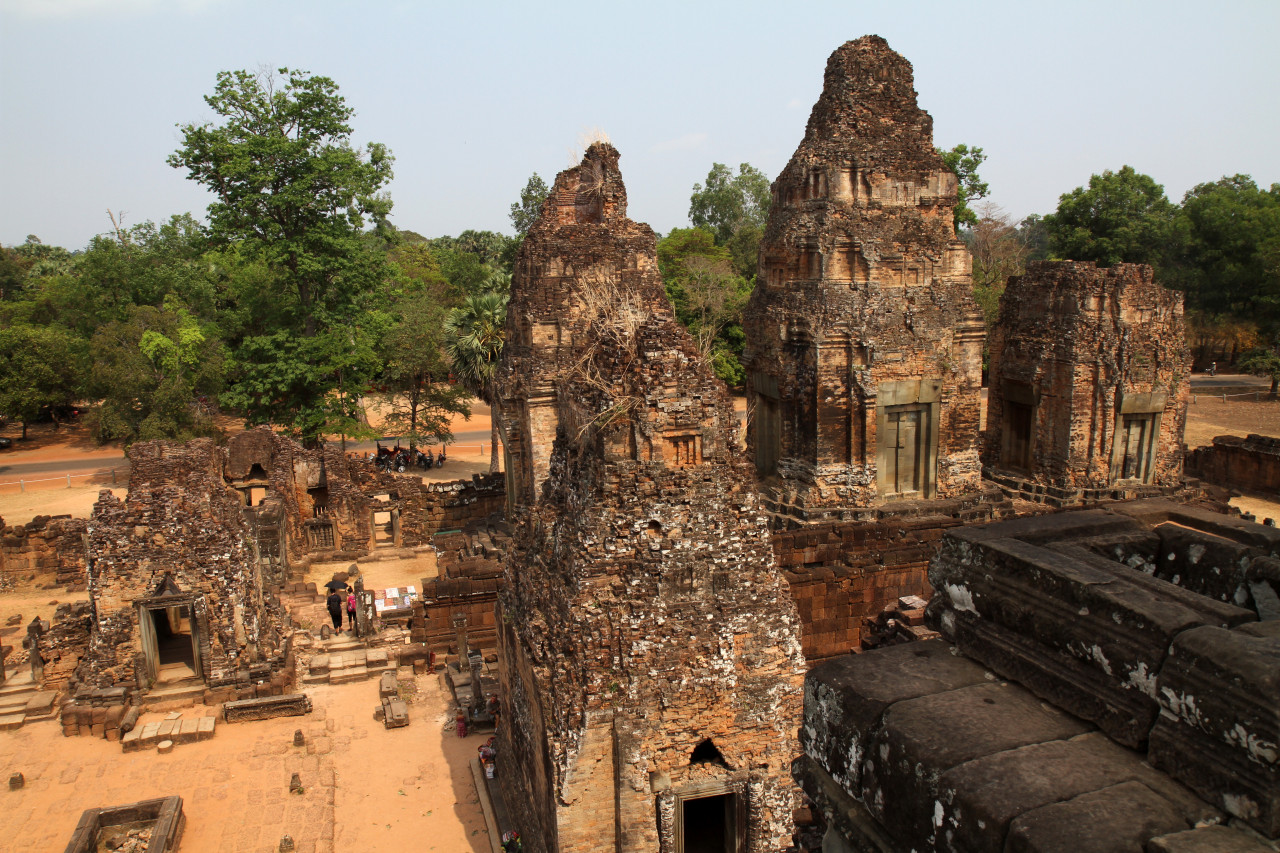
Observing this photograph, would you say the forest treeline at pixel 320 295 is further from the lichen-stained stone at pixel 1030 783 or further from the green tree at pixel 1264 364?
the lichen-stained stone at pixel 1030 783

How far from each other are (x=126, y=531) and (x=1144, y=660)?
14.0 metres

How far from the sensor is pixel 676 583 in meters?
6.86

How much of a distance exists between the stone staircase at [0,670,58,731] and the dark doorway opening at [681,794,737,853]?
35.6ft

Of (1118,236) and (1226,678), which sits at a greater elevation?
(1118,236)

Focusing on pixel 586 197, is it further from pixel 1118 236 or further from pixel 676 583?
pixel 1118 236

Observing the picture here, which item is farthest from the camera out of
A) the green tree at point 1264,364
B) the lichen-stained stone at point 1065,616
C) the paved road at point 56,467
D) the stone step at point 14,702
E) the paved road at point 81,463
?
the green tree at point 1264,364

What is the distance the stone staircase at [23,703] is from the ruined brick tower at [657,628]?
10.2m

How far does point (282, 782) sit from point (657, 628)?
23.8 ft

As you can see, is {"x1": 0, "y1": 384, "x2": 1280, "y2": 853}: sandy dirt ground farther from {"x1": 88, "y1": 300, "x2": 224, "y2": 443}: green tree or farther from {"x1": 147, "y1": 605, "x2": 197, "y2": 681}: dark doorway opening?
{"x1": 88, "y1": 300, "x2": 224, "y2": 443}: green tree

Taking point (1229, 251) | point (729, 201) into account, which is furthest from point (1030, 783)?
point (729, 201)

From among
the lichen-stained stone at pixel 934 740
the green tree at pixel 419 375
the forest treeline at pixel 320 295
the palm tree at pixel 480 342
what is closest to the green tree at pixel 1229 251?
the forest treeline at pixel 320 295

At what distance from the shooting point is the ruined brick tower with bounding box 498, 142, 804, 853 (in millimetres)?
6723

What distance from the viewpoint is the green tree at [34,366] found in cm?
3312

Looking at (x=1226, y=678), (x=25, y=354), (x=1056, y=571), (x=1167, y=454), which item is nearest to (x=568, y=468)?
(x=1056, y=571)
